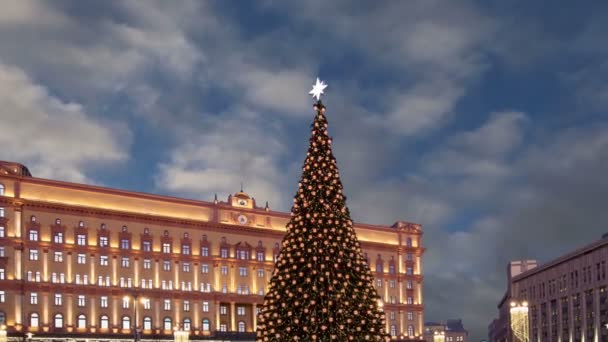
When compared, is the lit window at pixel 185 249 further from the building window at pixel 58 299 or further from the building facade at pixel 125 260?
the building window at pixel 58 299

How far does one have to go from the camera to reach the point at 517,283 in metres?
146

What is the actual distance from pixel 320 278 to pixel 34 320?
68.9 m

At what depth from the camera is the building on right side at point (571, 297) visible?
4013 inches

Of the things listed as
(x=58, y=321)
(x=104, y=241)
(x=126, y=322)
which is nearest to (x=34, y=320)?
(x=58, y=321)

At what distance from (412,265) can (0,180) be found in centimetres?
6501

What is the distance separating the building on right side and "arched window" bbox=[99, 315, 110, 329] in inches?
1889

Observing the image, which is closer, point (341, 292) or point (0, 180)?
point (341, 292)

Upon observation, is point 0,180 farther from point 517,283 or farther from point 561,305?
point 517,283

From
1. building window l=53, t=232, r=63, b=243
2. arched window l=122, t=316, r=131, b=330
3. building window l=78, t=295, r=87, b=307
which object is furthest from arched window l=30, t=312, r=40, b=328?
arched window l=122, t=316, r=131, b=330

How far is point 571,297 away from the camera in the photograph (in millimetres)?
113500

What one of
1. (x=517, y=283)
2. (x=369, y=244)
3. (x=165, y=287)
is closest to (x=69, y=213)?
(x=165, y=287)

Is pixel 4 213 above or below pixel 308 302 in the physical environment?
above

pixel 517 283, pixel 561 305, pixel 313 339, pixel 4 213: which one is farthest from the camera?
pixel 517 283

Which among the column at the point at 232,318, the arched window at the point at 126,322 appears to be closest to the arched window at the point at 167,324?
the arched window at the point at 126,322
